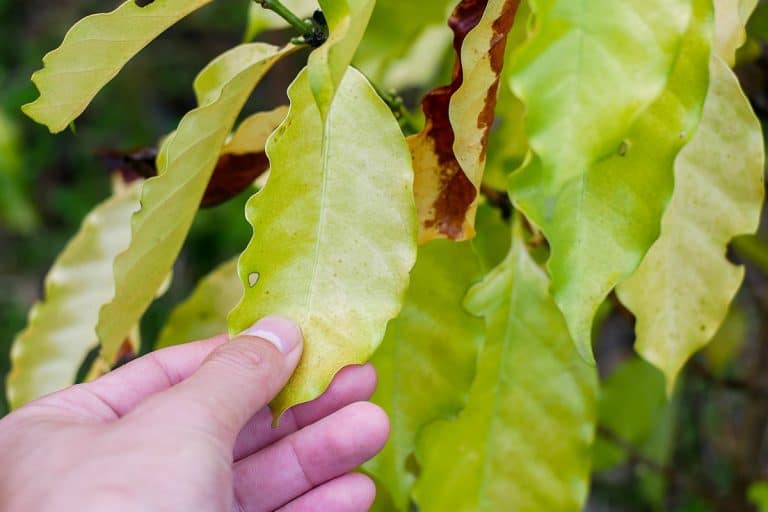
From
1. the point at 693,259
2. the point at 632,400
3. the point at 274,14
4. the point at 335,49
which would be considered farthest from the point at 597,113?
the point at 632,400

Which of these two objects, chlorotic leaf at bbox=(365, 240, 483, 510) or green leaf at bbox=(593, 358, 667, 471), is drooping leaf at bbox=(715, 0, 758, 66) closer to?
chlorotic leaf at bbox=(365, 240, 483, 510)

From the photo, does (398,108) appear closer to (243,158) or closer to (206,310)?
(243,158)

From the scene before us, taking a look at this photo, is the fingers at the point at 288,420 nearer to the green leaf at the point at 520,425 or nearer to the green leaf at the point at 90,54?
the green leaf at the point at 520,425

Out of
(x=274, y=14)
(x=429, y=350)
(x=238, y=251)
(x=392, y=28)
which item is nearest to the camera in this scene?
(x=429, y=350)

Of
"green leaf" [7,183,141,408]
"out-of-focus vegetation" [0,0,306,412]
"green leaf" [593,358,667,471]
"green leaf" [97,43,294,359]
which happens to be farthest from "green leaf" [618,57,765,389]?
"out-of-focus vegetation" [0,0,306,412]

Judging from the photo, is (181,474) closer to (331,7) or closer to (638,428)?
(331,7)
